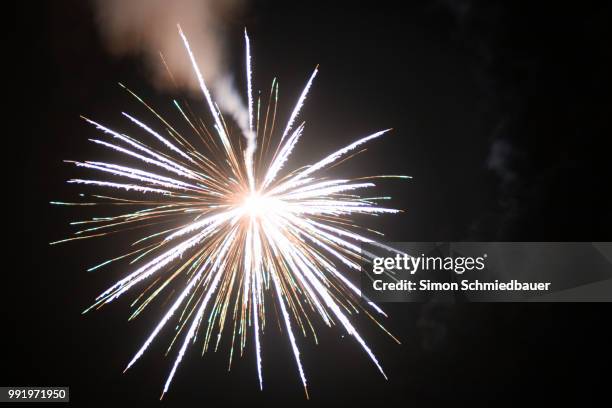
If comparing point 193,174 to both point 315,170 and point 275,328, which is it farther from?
point 275,328

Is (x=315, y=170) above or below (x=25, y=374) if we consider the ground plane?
above

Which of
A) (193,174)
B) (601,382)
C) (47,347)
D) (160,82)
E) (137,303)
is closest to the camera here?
(193,174)

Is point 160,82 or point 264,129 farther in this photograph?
point 160,82

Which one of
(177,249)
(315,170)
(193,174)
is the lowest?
(177,249)

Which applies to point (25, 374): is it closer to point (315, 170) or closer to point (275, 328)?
point (275, 328)

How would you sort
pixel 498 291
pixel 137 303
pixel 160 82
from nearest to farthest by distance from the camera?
pixel 498 291
pixel 160 82
pixel 137 303

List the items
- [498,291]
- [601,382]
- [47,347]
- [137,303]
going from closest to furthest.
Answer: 1. [498,291]
2. [137,303]
3. [47,347]
4. [601,382]

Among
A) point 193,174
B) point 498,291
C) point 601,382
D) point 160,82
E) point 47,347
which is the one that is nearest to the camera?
point 193,174

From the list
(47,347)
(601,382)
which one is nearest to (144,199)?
(47,347)

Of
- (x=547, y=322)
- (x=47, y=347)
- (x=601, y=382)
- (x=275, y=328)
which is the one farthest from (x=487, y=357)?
(x=47, y=347)
